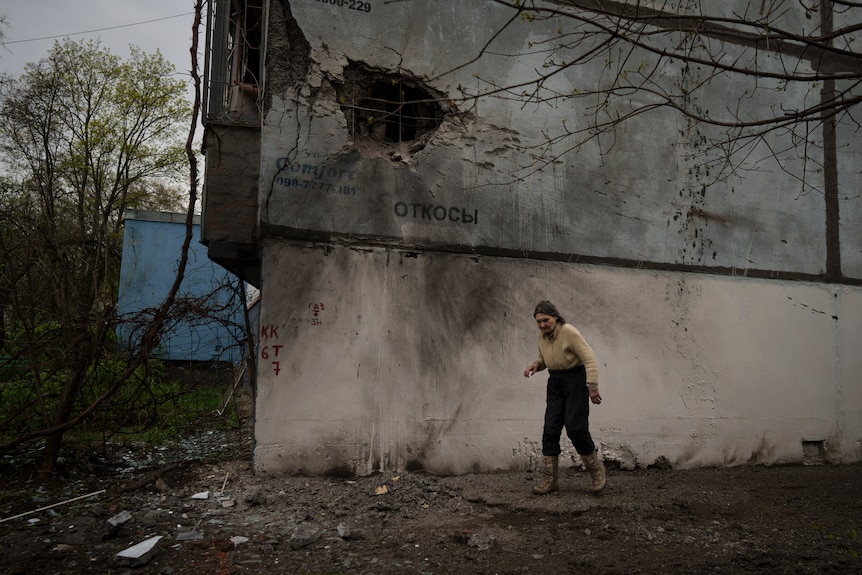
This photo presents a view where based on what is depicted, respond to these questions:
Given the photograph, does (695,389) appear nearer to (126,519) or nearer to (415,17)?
(415,17)

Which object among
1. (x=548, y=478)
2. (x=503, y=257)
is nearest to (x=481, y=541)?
(x=548, y=478)

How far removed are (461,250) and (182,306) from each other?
2822 millimetres

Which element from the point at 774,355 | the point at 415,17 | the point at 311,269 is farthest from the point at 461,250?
the point at 774,355

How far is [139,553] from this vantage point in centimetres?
367

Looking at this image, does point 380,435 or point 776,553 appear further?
point 380,435

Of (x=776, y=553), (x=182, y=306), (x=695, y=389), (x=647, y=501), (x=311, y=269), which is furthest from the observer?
(x=695, y=389)

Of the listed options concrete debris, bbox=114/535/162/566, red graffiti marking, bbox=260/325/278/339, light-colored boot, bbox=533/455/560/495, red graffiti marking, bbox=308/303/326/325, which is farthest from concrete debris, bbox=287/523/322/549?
light-colored boot, bbox=533/455/560/495

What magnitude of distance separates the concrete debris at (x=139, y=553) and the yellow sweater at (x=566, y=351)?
3322 mm

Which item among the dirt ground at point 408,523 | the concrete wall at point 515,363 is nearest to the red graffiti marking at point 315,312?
the concrete wall at point 515,363

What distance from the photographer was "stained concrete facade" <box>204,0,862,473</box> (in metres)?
5.55

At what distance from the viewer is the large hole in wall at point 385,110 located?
591 centimetres

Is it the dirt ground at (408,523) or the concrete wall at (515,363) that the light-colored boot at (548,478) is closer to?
the dirt ground at (408,523)

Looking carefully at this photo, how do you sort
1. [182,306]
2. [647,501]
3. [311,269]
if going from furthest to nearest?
[182,306], [311,269], [647,501]

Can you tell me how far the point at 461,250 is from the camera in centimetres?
606
